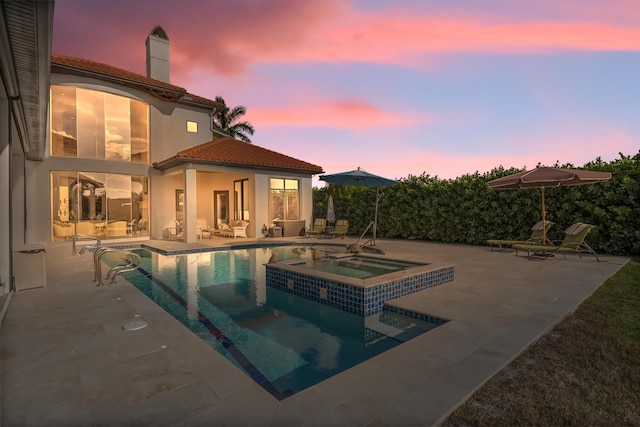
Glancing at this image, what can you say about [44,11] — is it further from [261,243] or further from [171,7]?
[261,243]

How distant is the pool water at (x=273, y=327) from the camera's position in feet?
12.5

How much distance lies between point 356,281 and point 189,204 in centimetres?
1102

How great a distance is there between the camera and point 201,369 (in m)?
3.16

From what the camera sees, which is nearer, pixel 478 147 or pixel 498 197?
pixel 498 197

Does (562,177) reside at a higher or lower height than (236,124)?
lower

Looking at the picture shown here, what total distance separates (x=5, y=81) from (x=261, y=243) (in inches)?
412

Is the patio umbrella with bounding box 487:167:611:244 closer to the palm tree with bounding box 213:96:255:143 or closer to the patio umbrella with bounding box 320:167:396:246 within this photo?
the patio umbrella with bounding box 320:167:396:246

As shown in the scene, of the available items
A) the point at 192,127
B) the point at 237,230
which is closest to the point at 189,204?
the point at 237,230

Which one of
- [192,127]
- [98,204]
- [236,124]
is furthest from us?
[236,124]

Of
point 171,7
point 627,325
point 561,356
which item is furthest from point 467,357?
point 171,7

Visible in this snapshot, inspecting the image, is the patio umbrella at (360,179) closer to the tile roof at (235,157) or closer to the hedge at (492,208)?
the hedge at (492,208)

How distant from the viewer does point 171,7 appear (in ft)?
39.0

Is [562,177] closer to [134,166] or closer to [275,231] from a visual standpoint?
[275,231]

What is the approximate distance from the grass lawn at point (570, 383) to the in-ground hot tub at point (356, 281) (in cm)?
235
